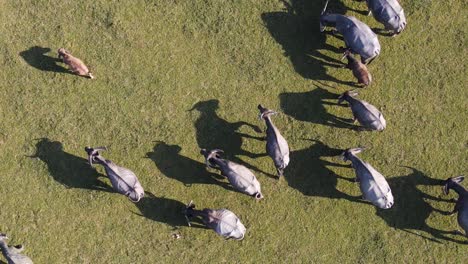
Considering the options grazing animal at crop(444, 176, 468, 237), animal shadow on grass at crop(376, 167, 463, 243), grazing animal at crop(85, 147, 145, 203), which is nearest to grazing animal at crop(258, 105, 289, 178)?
animal shadow on grass at crop(376, 167, 463, 243)

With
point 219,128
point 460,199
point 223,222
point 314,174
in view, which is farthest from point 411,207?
point 219,128

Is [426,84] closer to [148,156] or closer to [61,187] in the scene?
[148,156]

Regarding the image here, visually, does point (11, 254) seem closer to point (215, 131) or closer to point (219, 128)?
point (215, 131)

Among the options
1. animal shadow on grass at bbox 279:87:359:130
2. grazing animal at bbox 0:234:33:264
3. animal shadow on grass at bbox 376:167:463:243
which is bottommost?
grazing animal at bbox 0:234:33:264

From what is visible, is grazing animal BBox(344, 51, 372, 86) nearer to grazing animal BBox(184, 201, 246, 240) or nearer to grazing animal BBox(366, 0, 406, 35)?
grazing animal BBox(366, 0, 406, 35)

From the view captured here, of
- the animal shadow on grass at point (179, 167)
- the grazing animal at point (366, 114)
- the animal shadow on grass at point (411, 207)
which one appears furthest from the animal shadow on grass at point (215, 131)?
the animal shadow on grass at point (411, 207)

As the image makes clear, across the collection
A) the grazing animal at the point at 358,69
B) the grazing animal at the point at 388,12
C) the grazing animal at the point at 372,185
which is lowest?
the grazing animal at the point at 372,185

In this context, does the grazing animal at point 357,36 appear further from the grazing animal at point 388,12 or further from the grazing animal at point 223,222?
the grazing animal at point 223,222
